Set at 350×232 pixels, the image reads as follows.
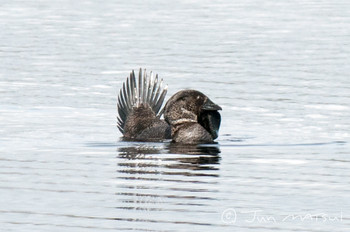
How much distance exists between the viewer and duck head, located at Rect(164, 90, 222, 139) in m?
16.8

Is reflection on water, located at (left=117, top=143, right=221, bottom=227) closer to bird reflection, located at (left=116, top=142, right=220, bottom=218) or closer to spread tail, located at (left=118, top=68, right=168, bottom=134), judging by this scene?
bird reflection, located at (left=116, top=142, right=220, bottom=218)

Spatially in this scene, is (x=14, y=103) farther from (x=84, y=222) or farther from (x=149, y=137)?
(x=84, y=222)

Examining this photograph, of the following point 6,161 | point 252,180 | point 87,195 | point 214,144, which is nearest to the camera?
point 87,195

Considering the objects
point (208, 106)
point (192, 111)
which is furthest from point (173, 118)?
point (208, 106)

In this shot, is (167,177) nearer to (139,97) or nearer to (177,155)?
(177,155)

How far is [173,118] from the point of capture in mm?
16875

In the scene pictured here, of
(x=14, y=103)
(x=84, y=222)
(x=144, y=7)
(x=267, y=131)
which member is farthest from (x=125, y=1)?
(x=84, y=222)

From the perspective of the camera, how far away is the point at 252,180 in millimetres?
12719

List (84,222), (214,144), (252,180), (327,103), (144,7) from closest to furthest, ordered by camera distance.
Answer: (84,222) → (252,180) → (214,144) → (327,103) → (144,7)

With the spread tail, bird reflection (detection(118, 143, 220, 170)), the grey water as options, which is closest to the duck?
the spread tail

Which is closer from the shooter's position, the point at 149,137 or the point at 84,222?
the point at 84,222

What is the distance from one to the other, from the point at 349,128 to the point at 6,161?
5.56 meters

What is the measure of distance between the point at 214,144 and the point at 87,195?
15.8ft

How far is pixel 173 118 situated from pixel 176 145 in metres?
0.72
